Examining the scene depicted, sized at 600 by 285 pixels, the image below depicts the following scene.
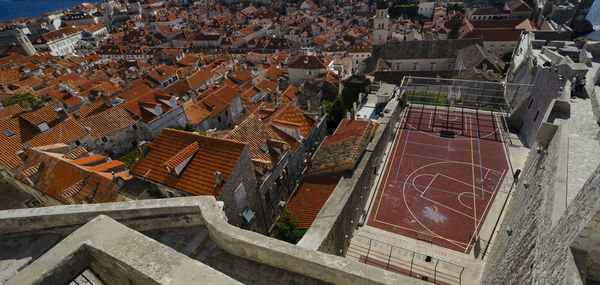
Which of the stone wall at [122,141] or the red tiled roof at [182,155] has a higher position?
the red tiled roof at [182,155]

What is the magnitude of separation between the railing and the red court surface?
1.62m

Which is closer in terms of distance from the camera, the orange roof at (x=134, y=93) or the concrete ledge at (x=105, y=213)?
the concrete ledge at (x=105, y=213)

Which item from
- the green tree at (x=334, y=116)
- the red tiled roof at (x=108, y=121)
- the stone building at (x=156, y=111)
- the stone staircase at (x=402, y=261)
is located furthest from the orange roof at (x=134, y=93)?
the stone staircase at (x=402, y=261)

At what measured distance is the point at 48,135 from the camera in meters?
24.1

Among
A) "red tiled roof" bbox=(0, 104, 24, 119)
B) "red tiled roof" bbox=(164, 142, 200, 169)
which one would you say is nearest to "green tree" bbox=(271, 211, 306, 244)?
"red tiled roof" bbox=(164, 142, 200, 169)

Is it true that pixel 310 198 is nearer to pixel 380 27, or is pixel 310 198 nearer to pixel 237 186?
pixel 237 186

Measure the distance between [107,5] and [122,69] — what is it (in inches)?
4581

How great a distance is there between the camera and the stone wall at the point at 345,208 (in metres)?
14.1

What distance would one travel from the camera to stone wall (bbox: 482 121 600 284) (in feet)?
18.3

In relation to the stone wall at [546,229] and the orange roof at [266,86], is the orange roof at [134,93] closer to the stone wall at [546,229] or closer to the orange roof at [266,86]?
the orange roof at [266,86]

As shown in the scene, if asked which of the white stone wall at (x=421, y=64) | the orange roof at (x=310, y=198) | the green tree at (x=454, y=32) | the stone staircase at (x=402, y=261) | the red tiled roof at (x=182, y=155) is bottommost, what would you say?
the green tree at (x=454, y=32)

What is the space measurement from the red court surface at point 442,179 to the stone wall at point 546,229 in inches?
246

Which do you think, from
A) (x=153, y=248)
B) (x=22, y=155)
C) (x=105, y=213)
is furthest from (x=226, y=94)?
(x=153, y=248)

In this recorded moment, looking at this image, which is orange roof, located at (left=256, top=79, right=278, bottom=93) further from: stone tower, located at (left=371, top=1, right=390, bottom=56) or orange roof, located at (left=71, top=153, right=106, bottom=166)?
orange roof, located at (left=71, top=153, right=106, bottom=166)
